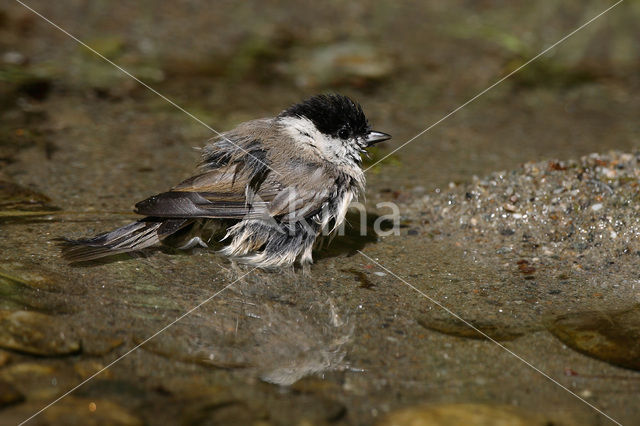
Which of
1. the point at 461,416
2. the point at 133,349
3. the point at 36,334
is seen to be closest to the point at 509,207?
the point at 461,416

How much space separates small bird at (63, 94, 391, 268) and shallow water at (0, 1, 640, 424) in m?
0.14

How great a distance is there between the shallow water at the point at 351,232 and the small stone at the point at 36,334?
0.04 ft

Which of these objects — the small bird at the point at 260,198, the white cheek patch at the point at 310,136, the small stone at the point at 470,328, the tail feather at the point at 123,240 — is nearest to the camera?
the small stone at the point at 470,328

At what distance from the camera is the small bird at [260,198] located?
360cm

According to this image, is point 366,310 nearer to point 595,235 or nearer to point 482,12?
point 595,235

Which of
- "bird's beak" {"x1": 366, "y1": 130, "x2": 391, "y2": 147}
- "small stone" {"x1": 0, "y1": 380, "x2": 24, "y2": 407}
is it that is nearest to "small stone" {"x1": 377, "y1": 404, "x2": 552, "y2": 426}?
"small stone" {"x1": 0, "y1": 380, "x2": 24, "y2": 407}

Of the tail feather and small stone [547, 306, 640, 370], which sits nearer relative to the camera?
small stone [547, 306, 640, 370]

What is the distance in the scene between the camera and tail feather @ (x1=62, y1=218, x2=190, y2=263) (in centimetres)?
347

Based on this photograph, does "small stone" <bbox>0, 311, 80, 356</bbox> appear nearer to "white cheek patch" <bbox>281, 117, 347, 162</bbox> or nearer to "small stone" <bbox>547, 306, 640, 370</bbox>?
"white cheek patch" <bbox>281, 117, 347, 162</bbox>

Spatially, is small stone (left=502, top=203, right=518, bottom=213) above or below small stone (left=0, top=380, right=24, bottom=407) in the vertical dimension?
above

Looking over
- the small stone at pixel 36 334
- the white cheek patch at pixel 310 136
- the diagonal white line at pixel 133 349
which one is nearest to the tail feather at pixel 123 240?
the diagonal white line at pixel 133 349

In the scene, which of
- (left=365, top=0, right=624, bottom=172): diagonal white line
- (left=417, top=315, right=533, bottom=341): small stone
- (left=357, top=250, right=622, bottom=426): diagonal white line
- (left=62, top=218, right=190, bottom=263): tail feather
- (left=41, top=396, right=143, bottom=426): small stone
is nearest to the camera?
(left=41, top=396, right=143, bottom=426): small stone

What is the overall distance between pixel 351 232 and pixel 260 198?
0.71 metres

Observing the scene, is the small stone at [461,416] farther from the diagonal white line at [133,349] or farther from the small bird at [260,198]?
the small bird at [260,198]
